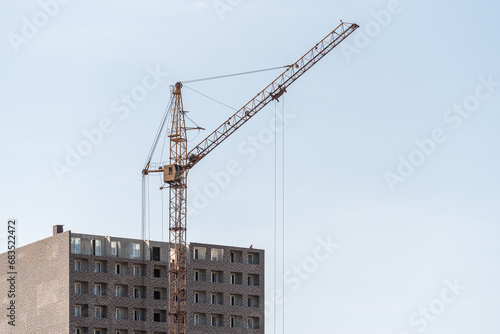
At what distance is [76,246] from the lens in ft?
626

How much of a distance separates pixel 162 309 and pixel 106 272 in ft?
40.6

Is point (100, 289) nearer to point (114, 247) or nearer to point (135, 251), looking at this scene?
point (114, 247)

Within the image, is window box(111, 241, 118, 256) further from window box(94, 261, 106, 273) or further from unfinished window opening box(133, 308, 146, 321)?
unfinished window opening box(133, 308, 146, 321)

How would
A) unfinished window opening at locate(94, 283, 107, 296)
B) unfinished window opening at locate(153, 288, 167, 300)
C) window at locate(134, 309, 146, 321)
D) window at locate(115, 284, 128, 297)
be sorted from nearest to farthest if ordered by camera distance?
unfinished window opening at locate(94, 283, 107, 296) → window at locate(115, 284, 128, 297) → window at locate(134, 309, 146, 321) → unfinished window opening at locate(153, 288, 167, 300)

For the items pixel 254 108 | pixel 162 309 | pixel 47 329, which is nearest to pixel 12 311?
pixel 47 329

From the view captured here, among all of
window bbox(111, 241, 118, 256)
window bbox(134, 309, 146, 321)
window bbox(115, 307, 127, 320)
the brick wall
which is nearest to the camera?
the brick wall

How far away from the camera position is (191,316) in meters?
199

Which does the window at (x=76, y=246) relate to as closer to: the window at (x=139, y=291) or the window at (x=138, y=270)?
the window at (x=138, y=270)

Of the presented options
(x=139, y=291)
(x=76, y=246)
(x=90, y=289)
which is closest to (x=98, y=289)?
(x=90, y=289)

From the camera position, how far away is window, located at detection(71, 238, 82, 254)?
190 meters

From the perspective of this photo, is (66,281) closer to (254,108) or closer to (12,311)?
(12,311)

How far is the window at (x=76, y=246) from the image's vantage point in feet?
625

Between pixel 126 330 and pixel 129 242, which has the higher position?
pixel 129 242

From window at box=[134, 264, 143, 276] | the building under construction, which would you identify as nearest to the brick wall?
the building under construction
